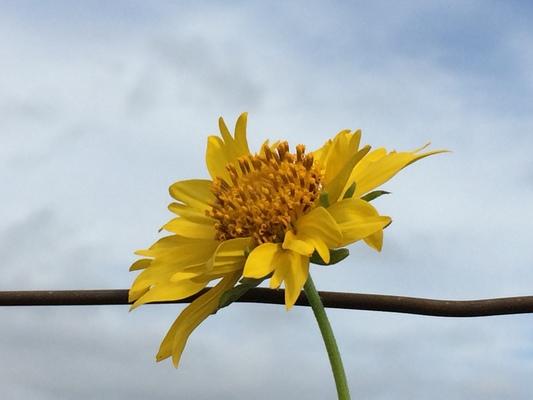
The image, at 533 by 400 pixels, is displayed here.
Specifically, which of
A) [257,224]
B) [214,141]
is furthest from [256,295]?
[214,141]

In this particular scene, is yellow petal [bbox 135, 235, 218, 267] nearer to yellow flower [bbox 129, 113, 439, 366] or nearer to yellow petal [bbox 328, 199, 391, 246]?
yellow flower [bbox 129, 113, 439, 366]

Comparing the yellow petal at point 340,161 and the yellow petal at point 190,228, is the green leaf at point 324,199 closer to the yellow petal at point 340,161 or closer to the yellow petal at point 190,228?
the yellow petal at point 340,161

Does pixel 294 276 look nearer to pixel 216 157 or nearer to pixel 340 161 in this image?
pixel 340 161

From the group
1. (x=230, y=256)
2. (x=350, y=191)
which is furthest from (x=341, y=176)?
(x=230, y=256)

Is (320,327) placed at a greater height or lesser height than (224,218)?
lesser

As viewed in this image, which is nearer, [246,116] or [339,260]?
[339,260]

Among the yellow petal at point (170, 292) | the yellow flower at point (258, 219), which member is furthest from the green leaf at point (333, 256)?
the yellow petal at point (170, 292)

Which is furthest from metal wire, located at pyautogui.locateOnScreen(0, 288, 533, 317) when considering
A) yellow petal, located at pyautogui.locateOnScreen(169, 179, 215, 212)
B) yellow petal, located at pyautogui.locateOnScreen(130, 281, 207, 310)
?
yellow petal, located at pyautogui.locateOnScreen(169, 179, 215, 212)

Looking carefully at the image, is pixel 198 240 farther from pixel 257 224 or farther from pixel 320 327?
pixel 320 327
